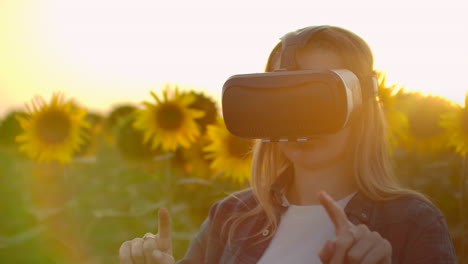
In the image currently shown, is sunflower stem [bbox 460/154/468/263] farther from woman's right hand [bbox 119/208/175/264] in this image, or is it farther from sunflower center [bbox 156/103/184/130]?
woman's right hand [bbox 119/208/175/264]

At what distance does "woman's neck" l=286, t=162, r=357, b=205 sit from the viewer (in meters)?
1.38

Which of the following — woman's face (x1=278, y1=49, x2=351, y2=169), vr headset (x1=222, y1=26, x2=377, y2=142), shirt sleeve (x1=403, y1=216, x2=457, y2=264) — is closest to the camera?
vr headset (x1=222, y1=26, x2=377, y2=142)

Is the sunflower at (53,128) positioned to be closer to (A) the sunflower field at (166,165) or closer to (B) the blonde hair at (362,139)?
(A) the sunflower field at (166,165)

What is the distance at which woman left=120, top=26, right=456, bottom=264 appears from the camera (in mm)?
1203

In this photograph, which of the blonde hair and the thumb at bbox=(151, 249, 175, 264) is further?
the blonde hair

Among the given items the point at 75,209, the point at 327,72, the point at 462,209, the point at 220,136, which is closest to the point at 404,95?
the point at 462,209

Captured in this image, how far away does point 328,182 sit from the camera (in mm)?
1380

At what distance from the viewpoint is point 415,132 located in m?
2.55

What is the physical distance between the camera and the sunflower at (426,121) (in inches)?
97.5

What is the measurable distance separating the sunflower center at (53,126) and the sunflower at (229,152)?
2.70ft

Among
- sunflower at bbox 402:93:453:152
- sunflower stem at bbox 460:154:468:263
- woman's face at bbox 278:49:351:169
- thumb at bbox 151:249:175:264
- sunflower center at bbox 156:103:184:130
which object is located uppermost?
woman's face at bbox 278:49:351:169

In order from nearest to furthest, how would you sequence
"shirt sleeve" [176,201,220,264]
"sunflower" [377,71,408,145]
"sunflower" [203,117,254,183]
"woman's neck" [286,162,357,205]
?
"woman's neck" [286,162,357,205]
"shirt sleeve" [176,201,220,264]
"sunflower" [377,71,408,145]
"sunflower" [203,117,254,183]

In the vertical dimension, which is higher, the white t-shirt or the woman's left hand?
the woman's left hand

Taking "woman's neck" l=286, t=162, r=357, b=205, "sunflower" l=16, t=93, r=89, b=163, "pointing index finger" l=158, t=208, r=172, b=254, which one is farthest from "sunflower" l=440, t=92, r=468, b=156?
"sunflower" l=16, t=93, r=89, b=163
